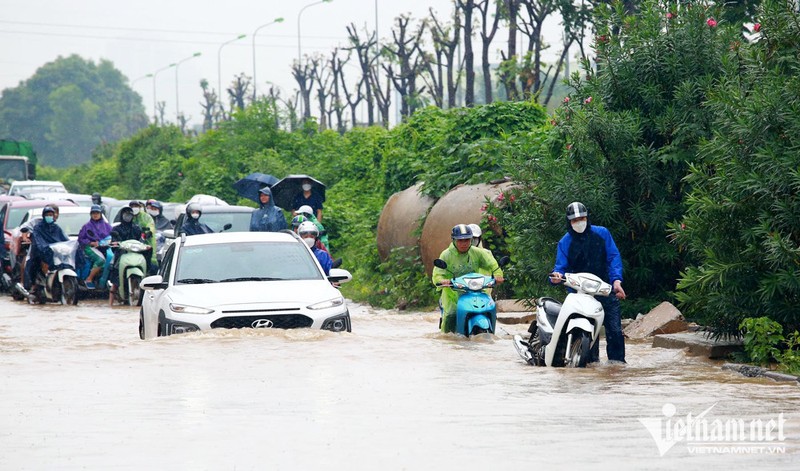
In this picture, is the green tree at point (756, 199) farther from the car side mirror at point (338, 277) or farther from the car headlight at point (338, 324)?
the car side mirror at point (338, 277)

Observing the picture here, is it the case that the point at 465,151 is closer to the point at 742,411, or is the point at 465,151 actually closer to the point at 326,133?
the point at 742,411

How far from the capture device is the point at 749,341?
41.0 feet

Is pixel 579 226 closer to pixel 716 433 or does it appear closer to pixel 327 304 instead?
pixel 327 304

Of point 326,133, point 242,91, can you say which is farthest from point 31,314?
point 242,91

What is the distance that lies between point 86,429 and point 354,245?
20.2 m

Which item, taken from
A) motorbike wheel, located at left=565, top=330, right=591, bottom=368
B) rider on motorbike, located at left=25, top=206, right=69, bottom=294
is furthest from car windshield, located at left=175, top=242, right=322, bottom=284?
rider on motorbike, located at left=25, top=206, right=69, bottom=294

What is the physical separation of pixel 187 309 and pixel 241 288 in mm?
641

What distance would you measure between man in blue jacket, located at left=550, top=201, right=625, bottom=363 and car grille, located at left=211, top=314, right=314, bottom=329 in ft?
8.78

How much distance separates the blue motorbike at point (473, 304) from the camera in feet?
46.0

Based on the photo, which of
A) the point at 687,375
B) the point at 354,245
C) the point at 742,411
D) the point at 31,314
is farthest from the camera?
the point at 354,245

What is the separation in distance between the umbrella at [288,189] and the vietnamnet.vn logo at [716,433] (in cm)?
2091

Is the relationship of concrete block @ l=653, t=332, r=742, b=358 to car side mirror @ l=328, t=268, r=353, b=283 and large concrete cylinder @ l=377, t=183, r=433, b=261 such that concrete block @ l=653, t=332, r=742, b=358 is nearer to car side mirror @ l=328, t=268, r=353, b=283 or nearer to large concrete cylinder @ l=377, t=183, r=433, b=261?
car side mirror @ l=328, t=268, r=353, b=283

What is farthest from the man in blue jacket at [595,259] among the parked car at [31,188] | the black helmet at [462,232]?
the parked car at [31,188]

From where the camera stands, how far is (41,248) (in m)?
23.4
